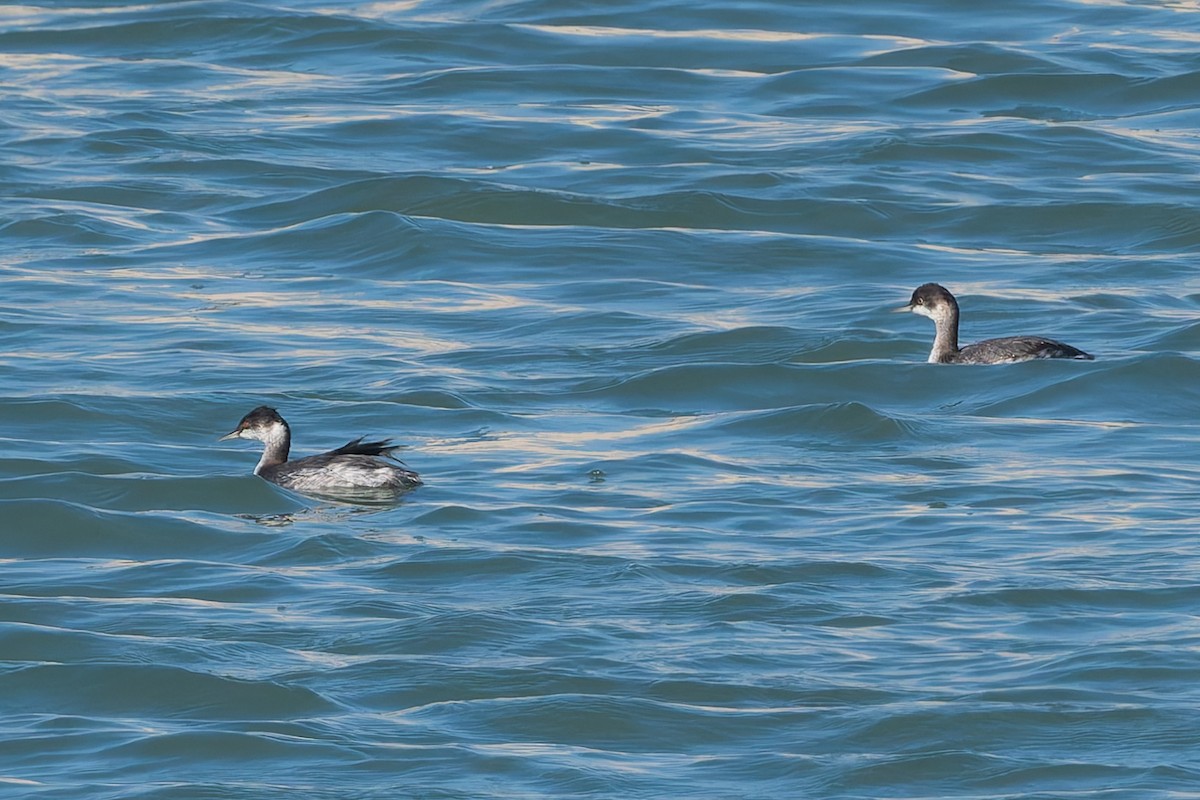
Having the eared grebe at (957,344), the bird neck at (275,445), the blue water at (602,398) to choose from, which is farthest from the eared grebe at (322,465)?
the eared grebe at (957,344)

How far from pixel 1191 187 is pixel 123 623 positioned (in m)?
11.1

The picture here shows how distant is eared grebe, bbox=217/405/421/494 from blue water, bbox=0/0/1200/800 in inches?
8.3

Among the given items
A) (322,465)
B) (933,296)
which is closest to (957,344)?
(933,296)

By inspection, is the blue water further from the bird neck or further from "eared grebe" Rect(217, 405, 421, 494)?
the bird neck

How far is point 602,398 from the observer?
14.2 m

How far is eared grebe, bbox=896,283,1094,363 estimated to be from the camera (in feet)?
47.1

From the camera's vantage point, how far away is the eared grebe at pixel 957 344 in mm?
14367

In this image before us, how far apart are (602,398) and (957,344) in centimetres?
221

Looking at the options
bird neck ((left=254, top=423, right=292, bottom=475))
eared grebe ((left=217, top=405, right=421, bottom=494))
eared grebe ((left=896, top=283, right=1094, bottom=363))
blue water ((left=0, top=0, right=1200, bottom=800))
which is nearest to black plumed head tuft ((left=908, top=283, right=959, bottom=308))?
eared grebe ((left=896, top=283, right=1094, bottom=363))

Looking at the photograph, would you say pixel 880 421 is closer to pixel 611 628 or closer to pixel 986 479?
pixel 986 479

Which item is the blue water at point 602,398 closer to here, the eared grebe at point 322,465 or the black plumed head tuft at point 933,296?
the eared grebe at point 322,465

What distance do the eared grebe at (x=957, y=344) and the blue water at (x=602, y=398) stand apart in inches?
5.3

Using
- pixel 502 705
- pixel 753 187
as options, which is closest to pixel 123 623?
pixel 502 705

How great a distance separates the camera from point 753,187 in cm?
1925
